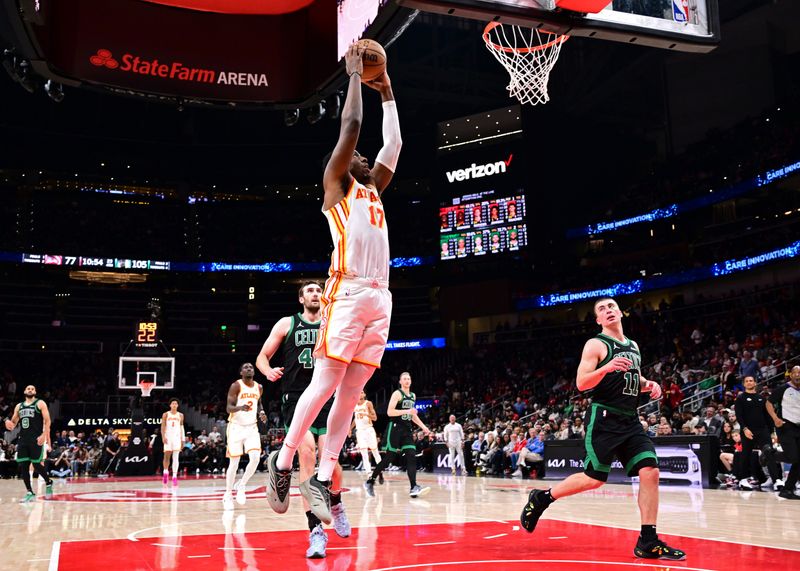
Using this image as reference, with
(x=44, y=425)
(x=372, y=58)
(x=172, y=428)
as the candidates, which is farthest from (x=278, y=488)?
(x=172, y=428)

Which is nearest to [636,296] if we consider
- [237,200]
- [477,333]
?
[477,333]

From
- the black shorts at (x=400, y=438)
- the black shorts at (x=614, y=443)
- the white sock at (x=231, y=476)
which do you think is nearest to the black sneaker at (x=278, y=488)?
the black shorts at (x=614, y=443)

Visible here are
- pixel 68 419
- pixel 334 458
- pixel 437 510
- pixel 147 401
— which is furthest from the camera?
pixel 147 401

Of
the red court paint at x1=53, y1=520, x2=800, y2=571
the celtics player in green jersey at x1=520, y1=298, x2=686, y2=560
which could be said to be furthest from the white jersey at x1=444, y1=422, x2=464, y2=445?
the celtics player in green jersey at x1=520, y1=298, x2=686, y2=560

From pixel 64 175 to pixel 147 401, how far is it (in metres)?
11.5

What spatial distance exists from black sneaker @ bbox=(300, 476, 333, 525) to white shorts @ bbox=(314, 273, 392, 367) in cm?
82

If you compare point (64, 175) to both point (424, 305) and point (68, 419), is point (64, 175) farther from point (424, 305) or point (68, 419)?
point (424, 305)

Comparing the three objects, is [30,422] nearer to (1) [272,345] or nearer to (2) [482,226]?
(1) [272,345]

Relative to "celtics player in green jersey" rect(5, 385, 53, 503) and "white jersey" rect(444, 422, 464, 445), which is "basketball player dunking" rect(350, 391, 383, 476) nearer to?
"white jersey" rect(444, 422, 464, 445)

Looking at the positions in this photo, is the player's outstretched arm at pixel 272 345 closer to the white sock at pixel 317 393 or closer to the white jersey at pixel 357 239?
the white sock at pixel 317 393

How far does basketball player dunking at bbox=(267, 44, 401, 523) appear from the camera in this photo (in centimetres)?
463

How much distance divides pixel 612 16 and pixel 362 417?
12.1m

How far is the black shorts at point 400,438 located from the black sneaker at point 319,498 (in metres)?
7.41

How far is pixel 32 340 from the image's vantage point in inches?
1340
